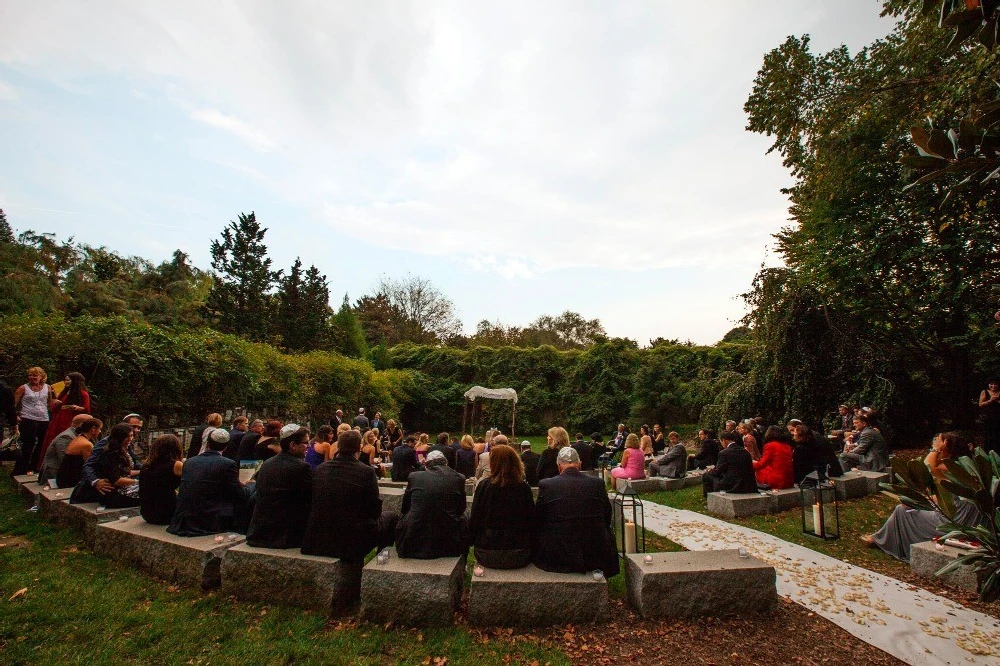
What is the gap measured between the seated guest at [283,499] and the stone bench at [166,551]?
15.3 inches

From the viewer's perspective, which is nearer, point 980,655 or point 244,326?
point 980,655

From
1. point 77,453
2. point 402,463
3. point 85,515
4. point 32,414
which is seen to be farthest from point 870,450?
Result: point 32,414

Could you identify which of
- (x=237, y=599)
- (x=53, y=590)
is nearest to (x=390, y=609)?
(x=237, y=599)

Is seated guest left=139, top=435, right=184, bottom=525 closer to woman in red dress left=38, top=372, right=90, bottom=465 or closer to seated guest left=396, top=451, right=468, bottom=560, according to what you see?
seated guest left=396, top=451, right=468, bottom=560

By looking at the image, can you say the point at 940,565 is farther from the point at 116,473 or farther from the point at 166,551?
the point at 116,473

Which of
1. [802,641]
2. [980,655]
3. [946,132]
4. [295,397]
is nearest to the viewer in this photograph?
[946,132]

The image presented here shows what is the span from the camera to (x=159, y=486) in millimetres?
4758

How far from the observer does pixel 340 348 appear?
26.3 metres

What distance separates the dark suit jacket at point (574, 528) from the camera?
380 centimetres

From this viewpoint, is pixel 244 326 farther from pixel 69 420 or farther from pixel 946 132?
pixel 946 132

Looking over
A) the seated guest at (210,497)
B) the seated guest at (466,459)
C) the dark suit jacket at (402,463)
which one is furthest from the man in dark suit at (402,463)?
the seated guest at (210,497)

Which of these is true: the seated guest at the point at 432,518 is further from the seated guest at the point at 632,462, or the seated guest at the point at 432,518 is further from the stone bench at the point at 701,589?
the seated guest at the point at 632,462

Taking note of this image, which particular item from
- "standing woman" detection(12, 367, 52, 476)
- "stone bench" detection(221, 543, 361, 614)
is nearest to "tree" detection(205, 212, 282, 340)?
"standing woman" detection(12, 367, 52, 476)

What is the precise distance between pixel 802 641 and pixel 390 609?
3076 mm
